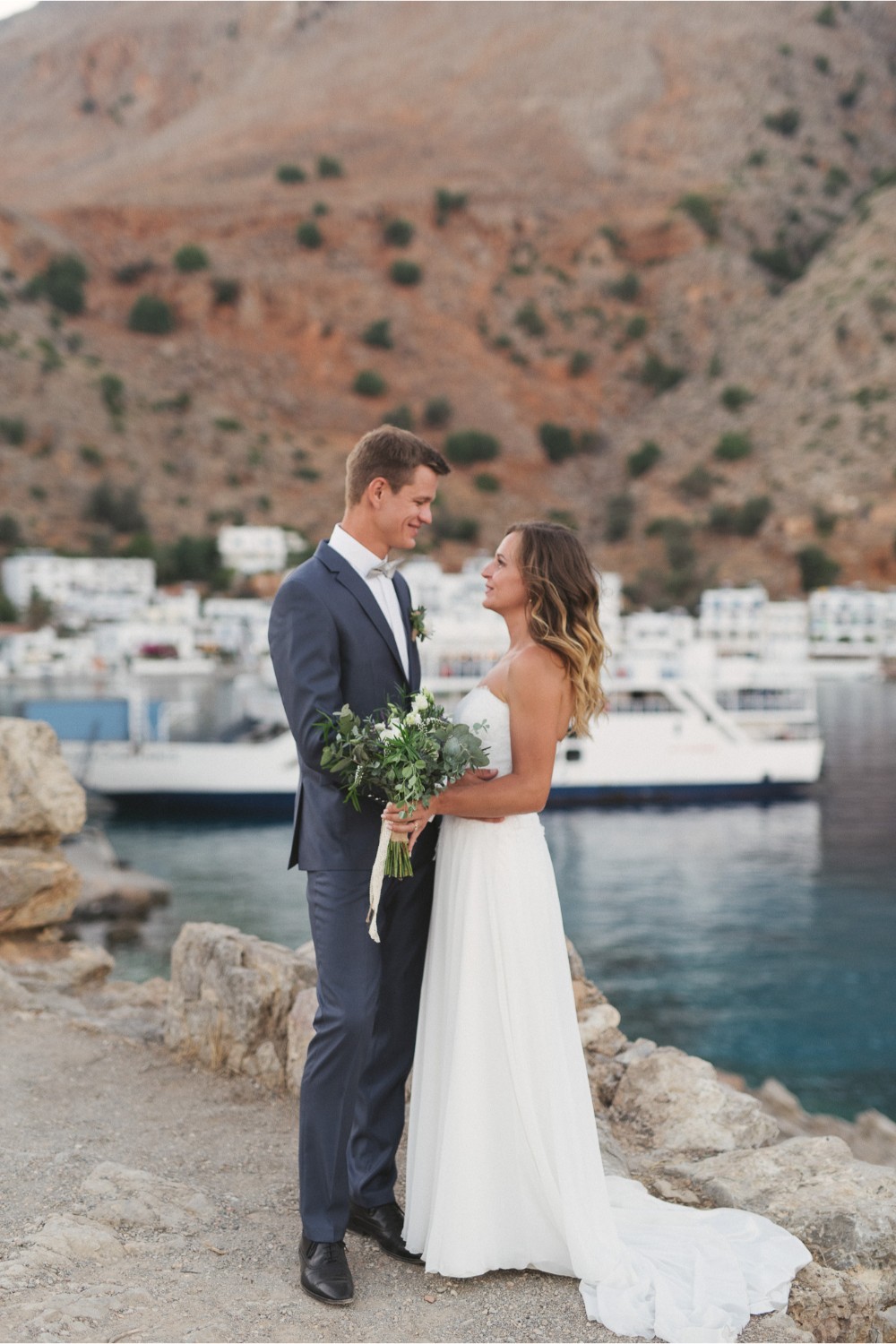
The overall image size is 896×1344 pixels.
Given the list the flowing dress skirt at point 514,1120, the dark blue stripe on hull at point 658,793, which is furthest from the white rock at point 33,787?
the dark blue stripe on hull at point 658,793

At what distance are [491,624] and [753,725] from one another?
6991mm

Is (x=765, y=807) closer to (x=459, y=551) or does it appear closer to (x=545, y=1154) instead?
(x=545, y=1154)

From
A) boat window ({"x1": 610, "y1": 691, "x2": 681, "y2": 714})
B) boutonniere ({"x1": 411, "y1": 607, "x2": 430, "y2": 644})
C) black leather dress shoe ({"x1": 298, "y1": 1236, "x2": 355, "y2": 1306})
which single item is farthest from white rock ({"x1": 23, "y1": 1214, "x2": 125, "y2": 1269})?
boat window ({"x1": 610, "y1": 691, "x2": 681, "y2": 714})

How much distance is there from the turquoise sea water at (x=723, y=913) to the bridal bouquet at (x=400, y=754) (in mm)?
9470

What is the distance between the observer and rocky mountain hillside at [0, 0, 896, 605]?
208 feet

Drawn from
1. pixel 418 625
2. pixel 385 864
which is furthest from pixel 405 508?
pixel 385 864

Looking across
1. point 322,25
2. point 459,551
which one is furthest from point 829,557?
point 322,25

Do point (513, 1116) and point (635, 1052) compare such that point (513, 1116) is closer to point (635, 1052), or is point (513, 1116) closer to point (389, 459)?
point (389, 459)

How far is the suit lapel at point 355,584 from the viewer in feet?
9.98

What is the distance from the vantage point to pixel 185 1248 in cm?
308

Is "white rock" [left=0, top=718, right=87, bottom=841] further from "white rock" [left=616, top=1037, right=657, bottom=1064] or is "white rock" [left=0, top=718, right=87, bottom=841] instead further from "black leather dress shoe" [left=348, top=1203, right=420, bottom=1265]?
"black leather dress shoe" [left=348, top=1203, right=420, bottom=1265]

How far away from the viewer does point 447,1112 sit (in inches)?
120

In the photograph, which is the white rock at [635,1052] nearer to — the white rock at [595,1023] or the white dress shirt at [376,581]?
the white rock at [595,1023]

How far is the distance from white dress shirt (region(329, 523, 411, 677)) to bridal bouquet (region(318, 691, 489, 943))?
0.33 metres
